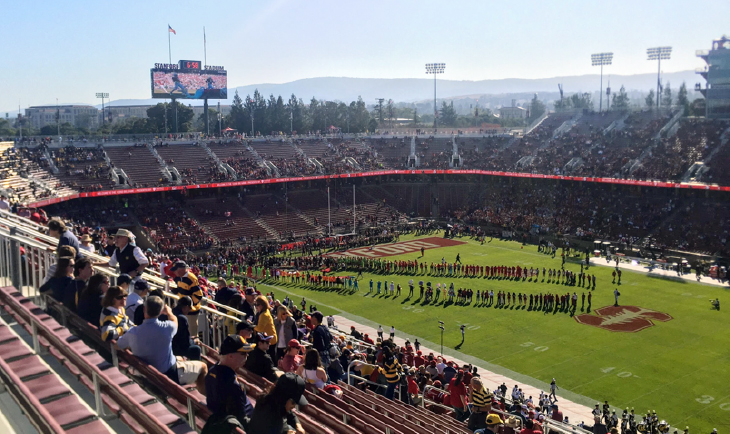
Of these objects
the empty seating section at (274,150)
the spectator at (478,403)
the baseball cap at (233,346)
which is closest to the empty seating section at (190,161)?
the empty seating section at (274,150)

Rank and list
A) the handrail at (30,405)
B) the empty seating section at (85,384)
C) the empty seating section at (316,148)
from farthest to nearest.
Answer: the empty seating section at (316,148), the empty seating section at (85,384), the handrail at (30,405)

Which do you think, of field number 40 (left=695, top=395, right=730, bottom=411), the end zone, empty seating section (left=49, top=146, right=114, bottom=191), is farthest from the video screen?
field number 40 (left=695, top=395, right=730, bottom=411)

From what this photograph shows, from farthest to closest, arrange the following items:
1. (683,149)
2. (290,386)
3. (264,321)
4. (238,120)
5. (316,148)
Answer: (238,120)
(316,148)
(683,149)
(264,321)
(290,386)

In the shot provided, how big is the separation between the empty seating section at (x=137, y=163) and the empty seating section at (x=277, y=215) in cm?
797

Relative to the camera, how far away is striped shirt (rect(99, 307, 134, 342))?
6.55 metres

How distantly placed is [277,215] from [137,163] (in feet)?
40.5

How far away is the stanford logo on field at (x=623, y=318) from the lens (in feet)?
94.6

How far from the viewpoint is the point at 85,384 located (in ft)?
20.2

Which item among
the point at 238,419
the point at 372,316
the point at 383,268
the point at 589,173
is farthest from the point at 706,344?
the point at 589,173

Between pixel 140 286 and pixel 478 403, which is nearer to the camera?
pixel 140 286

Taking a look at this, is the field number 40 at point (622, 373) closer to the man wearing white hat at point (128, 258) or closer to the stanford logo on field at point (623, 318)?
the stanford logo on field at point (623, 318)

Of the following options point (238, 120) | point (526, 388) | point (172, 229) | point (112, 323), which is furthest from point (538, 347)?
point (238, 120)

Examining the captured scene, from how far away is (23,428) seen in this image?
5.55 meters

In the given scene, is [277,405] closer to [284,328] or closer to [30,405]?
[30,405]
